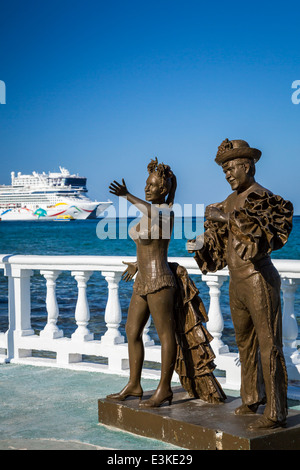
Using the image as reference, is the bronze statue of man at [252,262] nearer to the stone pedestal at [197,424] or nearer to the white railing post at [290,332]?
the stone pedestal at [197,424]

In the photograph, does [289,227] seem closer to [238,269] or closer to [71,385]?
[238,269]

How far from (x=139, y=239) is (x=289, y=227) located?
1.10 m

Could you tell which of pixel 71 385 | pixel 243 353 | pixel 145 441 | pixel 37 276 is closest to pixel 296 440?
pixel 243 353

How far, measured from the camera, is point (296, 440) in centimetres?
363

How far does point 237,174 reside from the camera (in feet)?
12.3

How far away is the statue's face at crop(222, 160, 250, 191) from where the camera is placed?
3732 mm

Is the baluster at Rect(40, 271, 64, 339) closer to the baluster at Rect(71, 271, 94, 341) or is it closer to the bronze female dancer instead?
the baluster at Rect(71, 271, 94, 341)

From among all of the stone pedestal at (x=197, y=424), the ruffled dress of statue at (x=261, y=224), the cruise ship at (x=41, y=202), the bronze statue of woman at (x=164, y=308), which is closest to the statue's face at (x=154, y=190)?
the bronze statue of woman at (x=164, y=308)

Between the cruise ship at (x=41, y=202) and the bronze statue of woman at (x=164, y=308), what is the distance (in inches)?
3512

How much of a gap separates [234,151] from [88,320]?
3.02 m

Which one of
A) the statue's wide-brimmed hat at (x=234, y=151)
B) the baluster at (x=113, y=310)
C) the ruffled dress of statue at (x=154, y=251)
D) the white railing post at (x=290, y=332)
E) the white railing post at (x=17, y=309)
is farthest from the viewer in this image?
the white railing post at (x=17, y=309)

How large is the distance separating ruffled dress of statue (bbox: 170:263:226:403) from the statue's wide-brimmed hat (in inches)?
35.2

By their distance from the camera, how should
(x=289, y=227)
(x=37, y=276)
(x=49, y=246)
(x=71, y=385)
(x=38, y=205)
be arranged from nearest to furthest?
(x=289, y=227)
(x=71, y=385)
(x=37, y=276)
(x=49, y=246)
(x=38, y=205)

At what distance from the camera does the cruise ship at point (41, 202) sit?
94.9 meters
